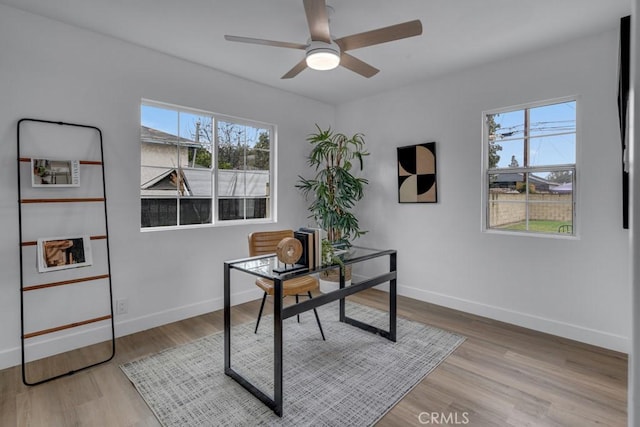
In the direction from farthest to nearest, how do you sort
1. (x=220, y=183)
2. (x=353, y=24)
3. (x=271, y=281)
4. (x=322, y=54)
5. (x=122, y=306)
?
1. (x=220, y=183)
2. (x=122, y=306)
3. (x=271, y=281)
4. (x=353, y=24)
5. (x=322, y=54)

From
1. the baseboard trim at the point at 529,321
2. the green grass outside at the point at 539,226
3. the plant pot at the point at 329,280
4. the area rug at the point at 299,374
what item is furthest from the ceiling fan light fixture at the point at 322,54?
the baseboard trim at the point at 529,321

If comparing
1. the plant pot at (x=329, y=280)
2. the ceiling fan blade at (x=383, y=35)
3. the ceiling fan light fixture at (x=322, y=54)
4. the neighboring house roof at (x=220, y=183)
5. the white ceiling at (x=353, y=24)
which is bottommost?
the plant pot at (x=329, y=280)

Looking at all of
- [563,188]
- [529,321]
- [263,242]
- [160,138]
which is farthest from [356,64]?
[529,321]

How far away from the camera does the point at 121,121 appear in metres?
2.94

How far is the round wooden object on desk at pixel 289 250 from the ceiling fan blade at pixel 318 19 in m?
1.36

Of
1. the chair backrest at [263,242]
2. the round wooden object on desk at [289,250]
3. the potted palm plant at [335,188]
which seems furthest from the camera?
the potted palm plant at [335,188]

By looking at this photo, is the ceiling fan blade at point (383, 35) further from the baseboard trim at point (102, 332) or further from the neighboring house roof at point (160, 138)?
the baseboard trim at point (102, 332)

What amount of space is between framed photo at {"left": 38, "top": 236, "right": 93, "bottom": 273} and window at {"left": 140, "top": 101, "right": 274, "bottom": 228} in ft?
2.07

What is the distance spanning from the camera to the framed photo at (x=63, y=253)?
242 cm

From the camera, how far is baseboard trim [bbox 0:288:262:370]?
8.13ft

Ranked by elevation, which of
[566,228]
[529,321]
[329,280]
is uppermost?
[566,228]

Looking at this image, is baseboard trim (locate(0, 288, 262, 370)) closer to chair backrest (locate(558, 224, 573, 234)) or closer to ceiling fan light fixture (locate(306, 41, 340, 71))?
ceiling fan light fixture (locate(306, 41, 340, 71))

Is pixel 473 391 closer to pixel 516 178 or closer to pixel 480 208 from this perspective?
pixel 480 208

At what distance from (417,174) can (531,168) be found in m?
1.16
